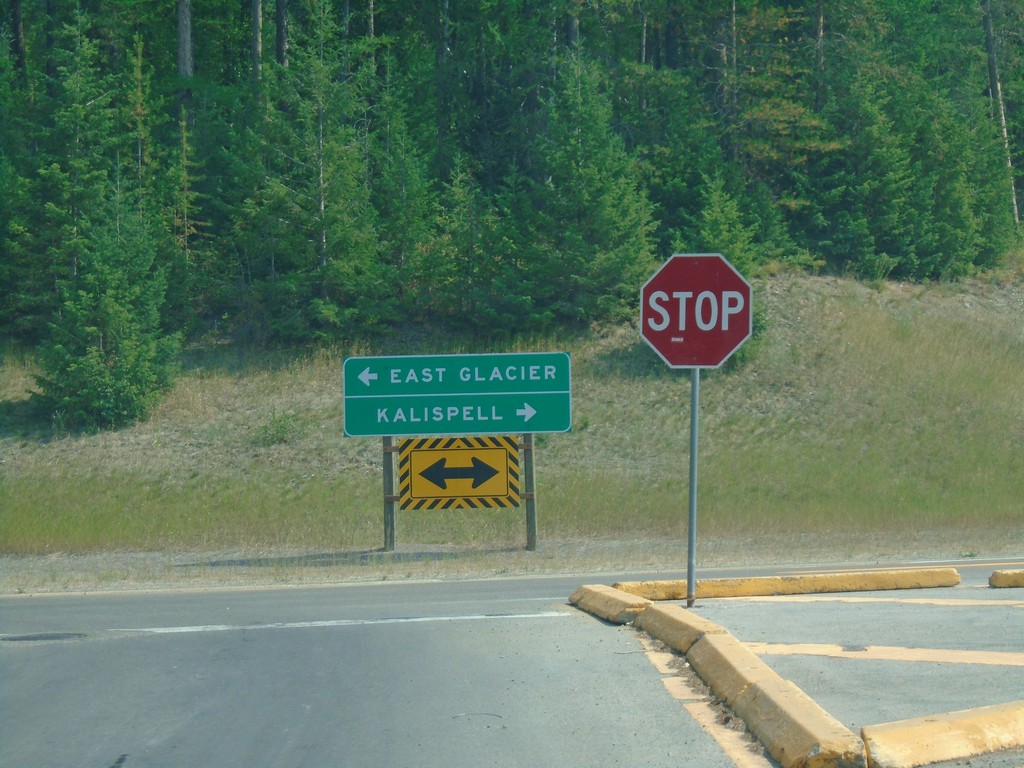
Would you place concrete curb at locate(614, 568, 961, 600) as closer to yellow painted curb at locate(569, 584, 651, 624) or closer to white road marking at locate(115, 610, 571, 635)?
yellow painted curb at locate(569, 584, 651, 624)

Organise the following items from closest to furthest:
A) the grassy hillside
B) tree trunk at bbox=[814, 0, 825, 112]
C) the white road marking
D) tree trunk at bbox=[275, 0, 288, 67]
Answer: the white road marking
the grassy hillside
tree trunk at bbox=[814, 0, 825, 112]
tree trunk at bbox=[275, 0, 288, 67]

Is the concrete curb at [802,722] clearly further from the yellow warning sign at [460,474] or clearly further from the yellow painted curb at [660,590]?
the yellow warning sign at [460,474]

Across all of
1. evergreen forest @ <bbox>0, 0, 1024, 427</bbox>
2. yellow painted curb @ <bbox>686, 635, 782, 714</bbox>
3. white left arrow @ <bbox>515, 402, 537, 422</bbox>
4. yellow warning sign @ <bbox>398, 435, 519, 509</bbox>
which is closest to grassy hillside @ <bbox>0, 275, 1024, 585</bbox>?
yellow warning sign @ <bbox>398, 435, 519, 509</bbox>

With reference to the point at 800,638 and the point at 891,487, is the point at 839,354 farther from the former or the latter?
the point at 800,638

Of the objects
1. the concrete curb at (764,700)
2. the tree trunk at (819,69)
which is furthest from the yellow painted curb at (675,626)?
the tree trunk at (819,69)

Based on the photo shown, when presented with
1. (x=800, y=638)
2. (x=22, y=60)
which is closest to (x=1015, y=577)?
(x=800, y=638)

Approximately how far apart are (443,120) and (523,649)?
41405 millimetres

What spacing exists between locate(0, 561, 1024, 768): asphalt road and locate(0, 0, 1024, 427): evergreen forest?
24.1 meters

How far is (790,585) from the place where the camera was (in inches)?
411

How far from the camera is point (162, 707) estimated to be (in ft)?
23.8

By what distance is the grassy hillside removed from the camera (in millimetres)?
21406

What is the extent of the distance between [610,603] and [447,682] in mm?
2374

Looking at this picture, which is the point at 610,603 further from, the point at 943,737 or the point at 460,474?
the point at 460,474

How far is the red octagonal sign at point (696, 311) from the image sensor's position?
30.5 feet
